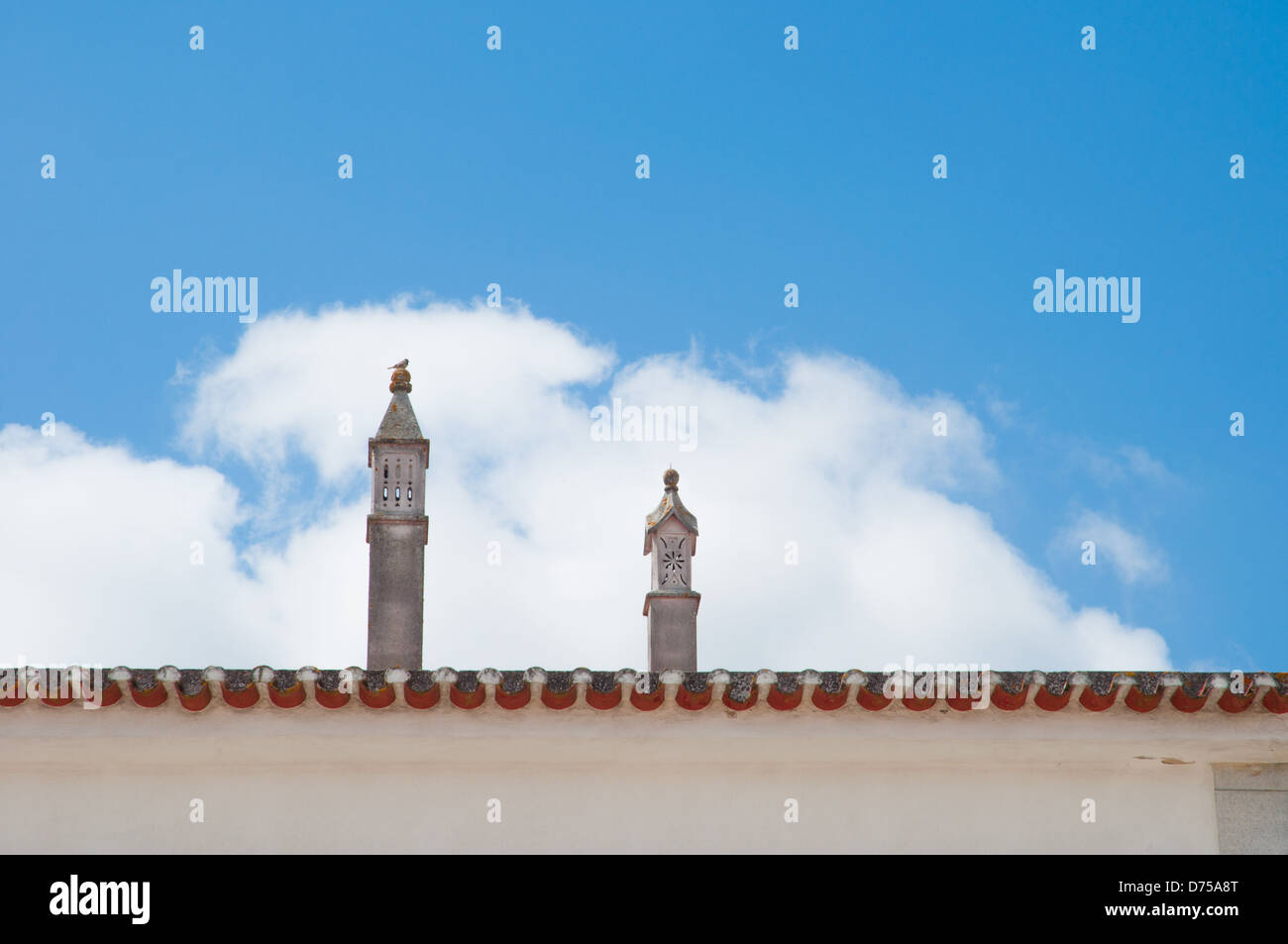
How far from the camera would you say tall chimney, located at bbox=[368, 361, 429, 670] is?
11.9 metres

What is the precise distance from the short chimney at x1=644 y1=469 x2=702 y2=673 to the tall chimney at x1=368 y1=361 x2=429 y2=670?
5.12ft

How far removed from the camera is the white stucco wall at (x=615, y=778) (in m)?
8.98

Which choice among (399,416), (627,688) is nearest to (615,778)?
(627,688)

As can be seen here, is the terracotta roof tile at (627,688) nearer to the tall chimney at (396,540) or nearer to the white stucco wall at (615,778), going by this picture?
the white stucco wall at (615,778)

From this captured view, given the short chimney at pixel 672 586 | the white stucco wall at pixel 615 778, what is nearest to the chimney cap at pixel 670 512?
the short chimney at pixel 672 586

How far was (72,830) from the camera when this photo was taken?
9109 mm

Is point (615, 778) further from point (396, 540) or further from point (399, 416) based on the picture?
point (399, 416)

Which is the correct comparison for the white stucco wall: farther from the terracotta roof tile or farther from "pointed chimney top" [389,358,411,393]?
"pointed chimney top" [389,358,411,393]

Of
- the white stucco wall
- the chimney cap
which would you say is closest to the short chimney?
the chimney cap

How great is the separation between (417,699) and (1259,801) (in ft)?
14.3

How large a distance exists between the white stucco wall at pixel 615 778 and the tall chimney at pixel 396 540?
258 centimetres
